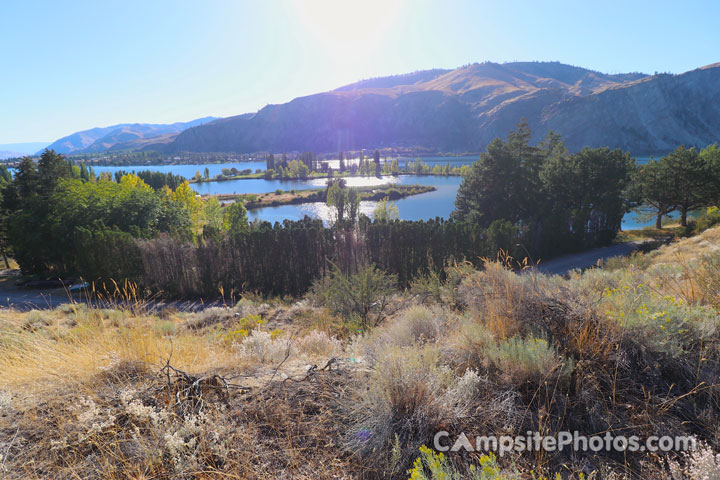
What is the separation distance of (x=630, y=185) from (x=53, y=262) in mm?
41386

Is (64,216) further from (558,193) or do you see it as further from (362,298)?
(558,193)

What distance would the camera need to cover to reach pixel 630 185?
28.0 m

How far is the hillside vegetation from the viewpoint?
5.97ft

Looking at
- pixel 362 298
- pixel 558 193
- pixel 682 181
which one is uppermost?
pixel 682 181

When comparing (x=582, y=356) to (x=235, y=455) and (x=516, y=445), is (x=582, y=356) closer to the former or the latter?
(x=516, y=445)

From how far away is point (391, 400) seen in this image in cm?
208

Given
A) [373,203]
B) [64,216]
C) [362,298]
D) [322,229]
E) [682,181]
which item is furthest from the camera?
[373,203]

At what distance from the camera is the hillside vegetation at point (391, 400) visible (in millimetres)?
1819

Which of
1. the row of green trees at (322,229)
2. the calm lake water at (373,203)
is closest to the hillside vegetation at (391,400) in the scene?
the row of green trees at (322,229)

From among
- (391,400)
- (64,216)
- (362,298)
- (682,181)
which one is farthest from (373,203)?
(391,400)

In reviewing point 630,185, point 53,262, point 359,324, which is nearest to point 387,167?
point 630,185

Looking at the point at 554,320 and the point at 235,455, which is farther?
the point at 554,320

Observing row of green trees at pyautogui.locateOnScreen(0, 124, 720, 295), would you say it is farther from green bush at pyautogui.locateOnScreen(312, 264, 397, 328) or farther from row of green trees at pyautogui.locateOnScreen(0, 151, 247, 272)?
green bush at pyautogui.locateOnScreen(312, 264, 397, 328)

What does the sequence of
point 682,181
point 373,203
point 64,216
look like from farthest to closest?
point 373,203, point 682,181, point 64,216
